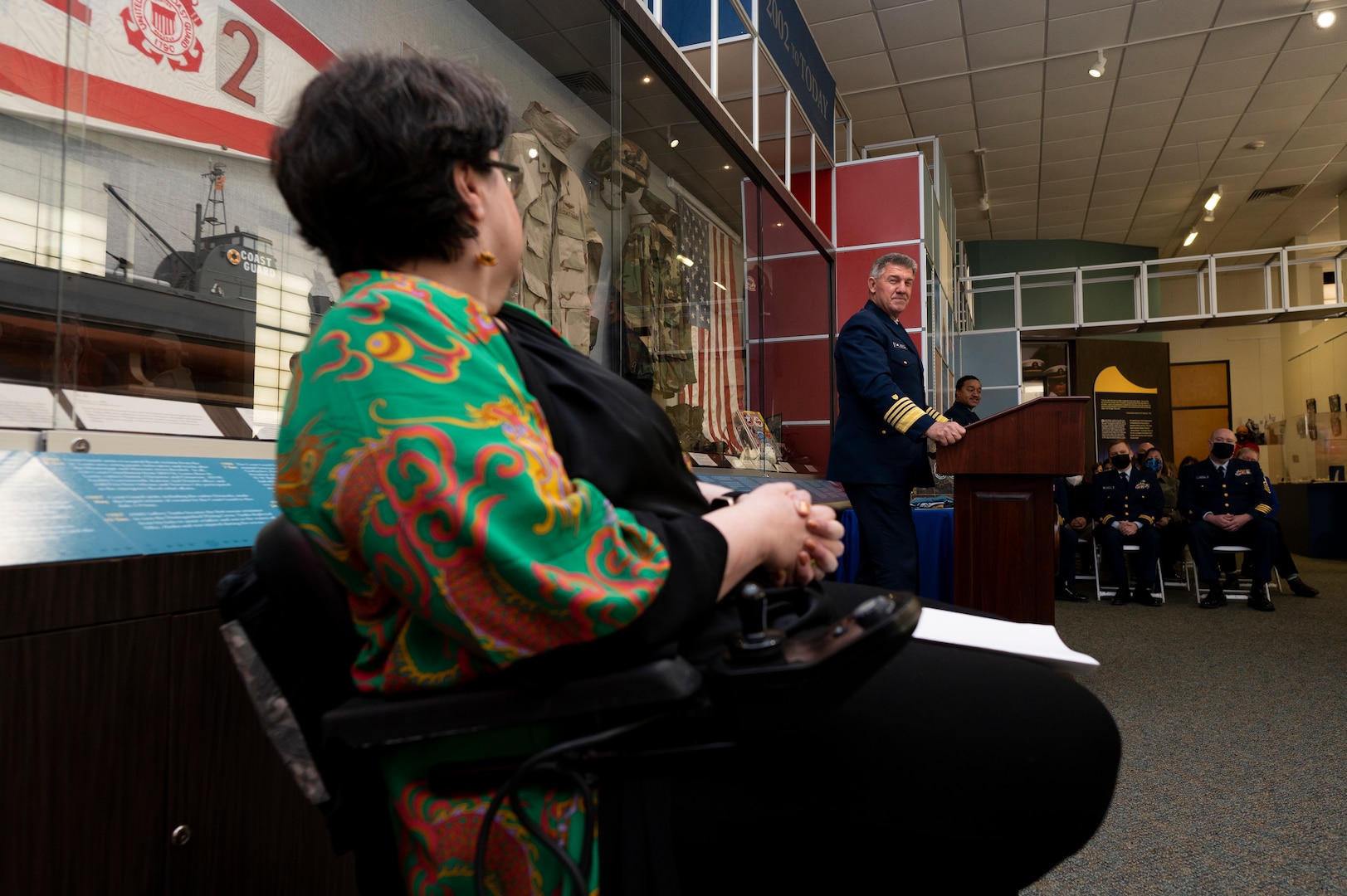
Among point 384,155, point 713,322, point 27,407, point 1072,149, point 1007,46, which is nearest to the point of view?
point 384,155

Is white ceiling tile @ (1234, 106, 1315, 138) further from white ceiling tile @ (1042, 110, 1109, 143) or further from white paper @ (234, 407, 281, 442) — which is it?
white paper @ (234, 407, 281, 442)

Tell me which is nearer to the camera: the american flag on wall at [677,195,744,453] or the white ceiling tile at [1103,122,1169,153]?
the american flag on wall at [677,195,744,453]

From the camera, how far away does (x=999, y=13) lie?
663 cm

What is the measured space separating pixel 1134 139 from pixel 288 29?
9.52m

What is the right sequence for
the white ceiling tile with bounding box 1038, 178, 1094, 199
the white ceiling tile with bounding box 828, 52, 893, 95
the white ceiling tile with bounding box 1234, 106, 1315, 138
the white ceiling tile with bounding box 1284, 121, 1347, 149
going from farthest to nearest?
the white ceiling tile with bounding box 1038, 178, 1094, 199, the white ceiling tile with bounding box 1284, 121, 1347, 149, the white ceiling tile with bounding box 1234, 106, 1315, 138, the white ceiling tile with bounding box 828, 52, 893, 95

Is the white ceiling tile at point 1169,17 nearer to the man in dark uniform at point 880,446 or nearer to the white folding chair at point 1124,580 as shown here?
the white folding chair at point 1124,580

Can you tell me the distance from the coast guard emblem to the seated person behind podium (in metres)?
1.13

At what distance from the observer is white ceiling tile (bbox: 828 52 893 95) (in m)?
7.29

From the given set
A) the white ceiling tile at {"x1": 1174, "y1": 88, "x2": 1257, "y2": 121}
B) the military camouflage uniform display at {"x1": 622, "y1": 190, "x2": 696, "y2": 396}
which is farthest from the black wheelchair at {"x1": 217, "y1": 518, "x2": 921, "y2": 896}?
the white ceiling tile at {"x1": 1174, "y1": 88, "x2": 1257, "y2": 121}

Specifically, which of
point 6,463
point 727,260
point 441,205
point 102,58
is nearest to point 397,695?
point 441,205

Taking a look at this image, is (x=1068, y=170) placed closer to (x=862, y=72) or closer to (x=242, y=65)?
(x=862, y=72)

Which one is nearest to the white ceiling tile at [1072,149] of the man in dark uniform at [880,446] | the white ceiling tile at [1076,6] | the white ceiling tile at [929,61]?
the white ceiling tile at [929,61]

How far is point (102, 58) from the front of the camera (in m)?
1.41

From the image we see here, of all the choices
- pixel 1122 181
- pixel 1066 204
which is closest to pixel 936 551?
pixel 1122 181
